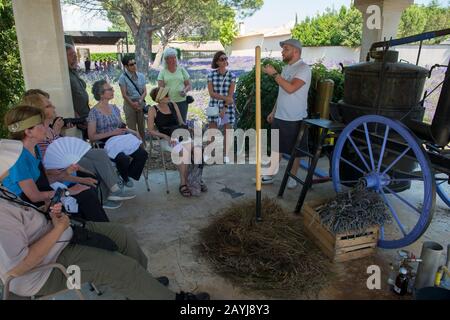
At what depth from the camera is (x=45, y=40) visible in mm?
3863

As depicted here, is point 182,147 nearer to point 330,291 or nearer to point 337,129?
point 337,129

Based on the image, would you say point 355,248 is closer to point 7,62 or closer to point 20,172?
point 20,172

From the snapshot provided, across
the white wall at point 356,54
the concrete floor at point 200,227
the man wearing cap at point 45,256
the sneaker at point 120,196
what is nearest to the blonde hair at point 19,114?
the man wearing cap at point 45,256

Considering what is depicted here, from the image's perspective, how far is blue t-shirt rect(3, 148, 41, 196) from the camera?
2098 mm

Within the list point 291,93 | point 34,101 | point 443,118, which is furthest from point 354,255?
point 34,101

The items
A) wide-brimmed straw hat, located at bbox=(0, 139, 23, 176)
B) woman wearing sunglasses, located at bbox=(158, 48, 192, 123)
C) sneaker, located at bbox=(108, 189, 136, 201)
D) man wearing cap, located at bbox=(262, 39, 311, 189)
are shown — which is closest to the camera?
wide-brimmed straw hat, located at bbox=(0, 139, 23, 176)

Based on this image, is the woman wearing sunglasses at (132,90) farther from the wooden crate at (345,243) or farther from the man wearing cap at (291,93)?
the wooden crate at (345,243)

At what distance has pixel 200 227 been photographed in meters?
3.34

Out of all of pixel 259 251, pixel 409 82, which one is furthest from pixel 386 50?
pixel 259 251

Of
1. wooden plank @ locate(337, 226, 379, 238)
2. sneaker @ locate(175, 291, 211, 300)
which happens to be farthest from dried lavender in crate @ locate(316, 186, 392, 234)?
sneaker @ locate(175, 291, 211, 300)

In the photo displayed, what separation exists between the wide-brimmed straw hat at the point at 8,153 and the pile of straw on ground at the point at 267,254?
5.15 ft

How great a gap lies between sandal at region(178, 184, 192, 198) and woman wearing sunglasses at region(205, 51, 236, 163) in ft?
4.23

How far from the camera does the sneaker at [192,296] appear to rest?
220 centimetres

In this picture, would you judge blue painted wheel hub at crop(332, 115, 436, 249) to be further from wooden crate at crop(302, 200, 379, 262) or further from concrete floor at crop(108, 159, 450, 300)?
concrete floor at crop(108, 159, 450, 300)
